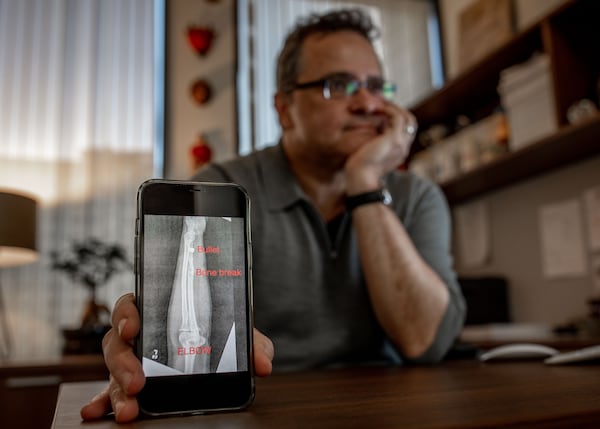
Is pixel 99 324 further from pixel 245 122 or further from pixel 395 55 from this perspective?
pixel 395 55

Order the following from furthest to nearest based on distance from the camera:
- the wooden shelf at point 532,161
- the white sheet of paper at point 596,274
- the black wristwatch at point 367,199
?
1. the white sheet of paper at point 596,274
2. the wooden shelf at point 532,161
3. the black wristwatch at point 367,199

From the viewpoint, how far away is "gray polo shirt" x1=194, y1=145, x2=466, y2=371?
1.04m

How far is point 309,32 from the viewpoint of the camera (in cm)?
128

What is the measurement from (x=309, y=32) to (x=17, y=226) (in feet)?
4.23

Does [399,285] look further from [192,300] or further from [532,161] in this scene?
[532,161]

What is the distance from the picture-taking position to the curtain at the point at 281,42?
9.53 ft

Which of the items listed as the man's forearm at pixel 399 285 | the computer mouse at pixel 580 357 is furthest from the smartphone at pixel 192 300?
the man's forearm at pixel 399 285

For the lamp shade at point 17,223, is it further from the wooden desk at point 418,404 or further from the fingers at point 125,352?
the fingers at point 125,352

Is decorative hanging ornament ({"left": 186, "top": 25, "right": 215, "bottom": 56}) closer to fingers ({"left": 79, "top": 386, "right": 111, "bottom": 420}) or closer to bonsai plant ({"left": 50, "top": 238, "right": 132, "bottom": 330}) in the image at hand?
bonsai plant ({"left": 50, "top": 238, "right": 132, "bottom": 330})

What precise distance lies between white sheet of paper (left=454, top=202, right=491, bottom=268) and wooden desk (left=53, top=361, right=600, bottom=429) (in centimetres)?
180

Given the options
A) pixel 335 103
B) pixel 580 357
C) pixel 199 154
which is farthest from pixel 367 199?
pixel 199 154

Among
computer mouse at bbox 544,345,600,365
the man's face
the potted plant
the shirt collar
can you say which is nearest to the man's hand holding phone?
computer mouse at bbox 544,345,600,365

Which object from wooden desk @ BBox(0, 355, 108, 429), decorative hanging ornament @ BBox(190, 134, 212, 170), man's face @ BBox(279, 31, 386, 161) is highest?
decorative hanging ornament @ BBox(190, 134, 212, 170)

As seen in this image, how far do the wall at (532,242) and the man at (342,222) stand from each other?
91 cm
